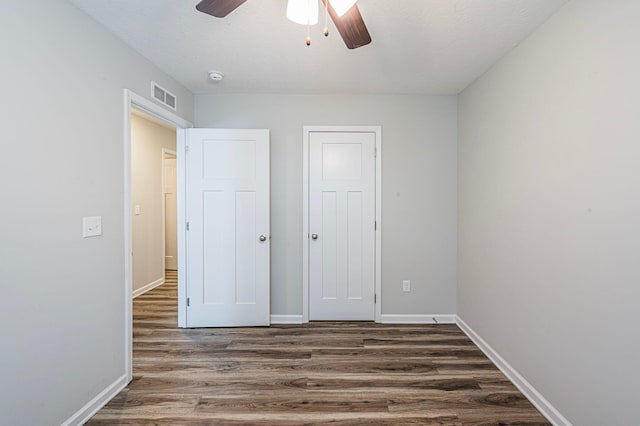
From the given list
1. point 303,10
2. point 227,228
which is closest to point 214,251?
point 227,228

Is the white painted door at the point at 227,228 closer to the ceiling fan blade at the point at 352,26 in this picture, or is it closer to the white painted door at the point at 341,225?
the white painted door at the point at 341,225

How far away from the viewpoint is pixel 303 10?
4.39ft

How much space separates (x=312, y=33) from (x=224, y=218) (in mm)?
1841

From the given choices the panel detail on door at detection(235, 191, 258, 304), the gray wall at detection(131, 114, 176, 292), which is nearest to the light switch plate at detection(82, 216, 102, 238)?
the panel detail on door at detection(235, 191, 258, 304)

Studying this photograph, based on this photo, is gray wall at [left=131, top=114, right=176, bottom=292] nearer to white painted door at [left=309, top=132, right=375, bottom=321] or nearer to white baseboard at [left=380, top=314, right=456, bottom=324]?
white painted door at [left=309, top=132, right=375, bottom=321]

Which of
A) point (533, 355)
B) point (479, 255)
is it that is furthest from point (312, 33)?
point (533, 355)

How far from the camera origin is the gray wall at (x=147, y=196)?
3850mm

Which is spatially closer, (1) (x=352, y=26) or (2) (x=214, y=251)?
(1) (x=352, y=26)

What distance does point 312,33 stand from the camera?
1897 mm

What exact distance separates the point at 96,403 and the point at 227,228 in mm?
1586

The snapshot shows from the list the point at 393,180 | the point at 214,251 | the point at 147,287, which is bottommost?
the point at 147,287

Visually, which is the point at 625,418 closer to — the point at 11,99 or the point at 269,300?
the point at 269,300

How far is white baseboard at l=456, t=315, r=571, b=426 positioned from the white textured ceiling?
7.66ft

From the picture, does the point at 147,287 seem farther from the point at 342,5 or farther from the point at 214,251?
the point at 342,5
